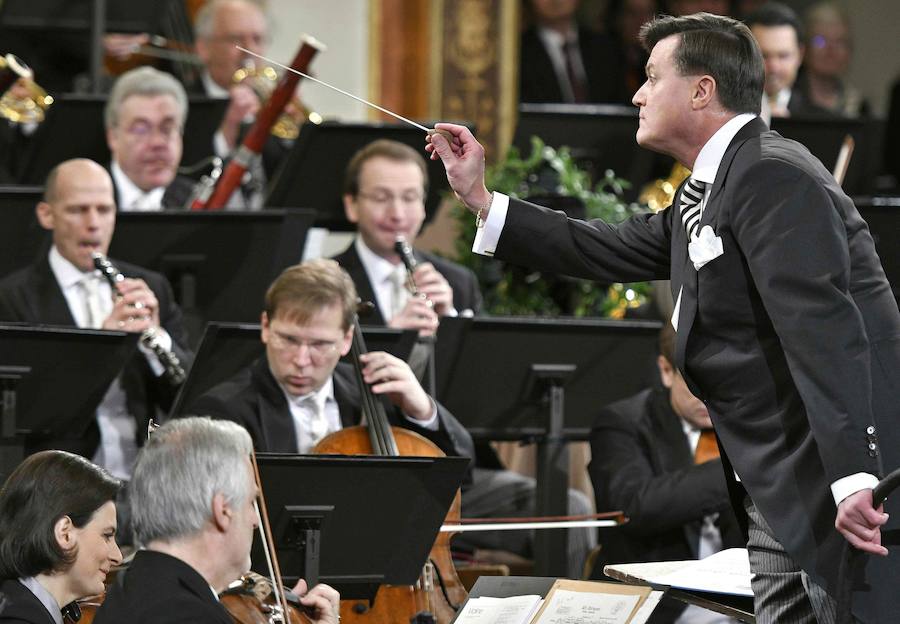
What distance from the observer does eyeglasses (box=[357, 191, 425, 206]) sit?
5.08m

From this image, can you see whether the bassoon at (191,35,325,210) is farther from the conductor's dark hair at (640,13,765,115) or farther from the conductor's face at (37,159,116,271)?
the conductor's dark hair at (640,13,765,115)

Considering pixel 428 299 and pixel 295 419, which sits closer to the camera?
pixel 295 419

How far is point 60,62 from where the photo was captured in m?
6.91

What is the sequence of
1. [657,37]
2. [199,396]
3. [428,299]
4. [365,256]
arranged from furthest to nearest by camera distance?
1. [365,256]
2. [428,299]
3. [199,396]
4. [657,37]

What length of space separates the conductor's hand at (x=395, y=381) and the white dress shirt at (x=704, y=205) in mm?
1028

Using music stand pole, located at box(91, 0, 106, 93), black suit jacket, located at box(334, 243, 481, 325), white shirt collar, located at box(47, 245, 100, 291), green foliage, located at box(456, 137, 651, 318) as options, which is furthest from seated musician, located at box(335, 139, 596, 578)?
music stand pole, located at box(91, 0, 106, 93)

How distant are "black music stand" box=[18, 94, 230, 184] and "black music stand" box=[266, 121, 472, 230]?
0.80m

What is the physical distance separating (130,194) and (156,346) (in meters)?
1.28

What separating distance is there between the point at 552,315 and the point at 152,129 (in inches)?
61.3

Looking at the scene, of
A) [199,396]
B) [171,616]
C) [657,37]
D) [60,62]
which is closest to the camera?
[171,616]

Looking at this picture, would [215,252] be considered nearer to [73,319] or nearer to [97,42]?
[73,319]

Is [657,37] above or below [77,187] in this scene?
above

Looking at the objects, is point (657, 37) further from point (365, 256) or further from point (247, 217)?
point (365, 256)

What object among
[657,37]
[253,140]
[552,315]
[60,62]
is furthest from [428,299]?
[60,62]
